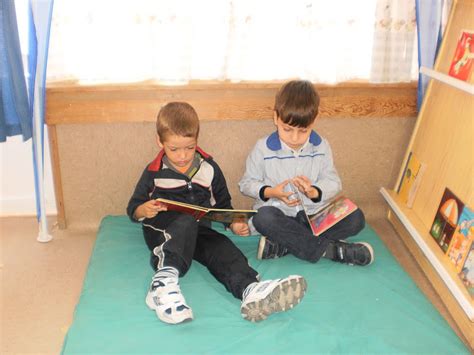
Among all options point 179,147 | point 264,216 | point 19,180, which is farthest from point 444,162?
point 19,180

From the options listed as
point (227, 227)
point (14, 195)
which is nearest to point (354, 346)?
point (227, 227)

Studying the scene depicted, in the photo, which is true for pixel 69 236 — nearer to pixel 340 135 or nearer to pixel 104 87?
pixel 104 87

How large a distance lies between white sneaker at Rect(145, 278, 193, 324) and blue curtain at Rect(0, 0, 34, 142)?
2.84 ft

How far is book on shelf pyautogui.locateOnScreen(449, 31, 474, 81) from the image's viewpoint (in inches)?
71.9

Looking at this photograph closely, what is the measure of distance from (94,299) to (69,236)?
0.65m

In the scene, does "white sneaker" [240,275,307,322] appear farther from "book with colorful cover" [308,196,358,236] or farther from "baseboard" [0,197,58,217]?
"baseboard" [0,197,58,217]

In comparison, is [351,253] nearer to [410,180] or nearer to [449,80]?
[410,180]

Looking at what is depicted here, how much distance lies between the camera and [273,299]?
154 cm

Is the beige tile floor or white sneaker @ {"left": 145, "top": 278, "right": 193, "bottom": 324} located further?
the beige tile floor

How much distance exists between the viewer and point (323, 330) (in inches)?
60.3

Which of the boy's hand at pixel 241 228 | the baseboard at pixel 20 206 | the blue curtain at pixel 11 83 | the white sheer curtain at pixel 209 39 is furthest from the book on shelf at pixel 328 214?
the baseboard at pixel 20 206

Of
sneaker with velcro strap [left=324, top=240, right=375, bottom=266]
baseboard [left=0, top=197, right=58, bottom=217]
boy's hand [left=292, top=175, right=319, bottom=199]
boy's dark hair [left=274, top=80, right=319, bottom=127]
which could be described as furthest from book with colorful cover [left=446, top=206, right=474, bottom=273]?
baseboard [left=0, top=197, right=58, bottom=217]

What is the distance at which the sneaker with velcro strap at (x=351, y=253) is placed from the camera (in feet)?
6.22

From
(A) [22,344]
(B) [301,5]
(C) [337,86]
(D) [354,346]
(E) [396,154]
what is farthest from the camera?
(E) [396,154]
